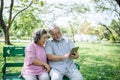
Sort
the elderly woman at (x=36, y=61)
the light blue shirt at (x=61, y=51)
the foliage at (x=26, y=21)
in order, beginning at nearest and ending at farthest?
the elderly woman at (x=36, y=61), the light blue shirt at (x=61, y=51), the foliage at (x=26, y=21)

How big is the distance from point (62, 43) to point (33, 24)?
3068 cm

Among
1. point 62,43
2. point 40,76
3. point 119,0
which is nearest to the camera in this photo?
point 40,76

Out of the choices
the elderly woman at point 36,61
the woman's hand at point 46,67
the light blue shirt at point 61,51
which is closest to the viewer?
the elderly woman at point 36,61

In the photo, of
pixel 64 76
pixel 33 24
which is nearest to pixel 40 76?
pixel 64 76

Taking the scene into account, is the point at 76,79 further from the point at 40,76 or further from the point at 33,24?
the point at 33,24

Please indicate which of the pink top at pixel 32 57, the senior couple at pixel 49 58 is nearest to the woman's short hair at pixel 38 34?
the senior couple at pixel 49 58

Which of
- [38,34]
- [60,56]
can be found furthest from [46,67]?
[38,34]

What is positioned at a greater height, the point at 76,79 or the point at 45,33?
the point at 45,33

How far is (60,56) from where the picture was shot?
540 centimetres

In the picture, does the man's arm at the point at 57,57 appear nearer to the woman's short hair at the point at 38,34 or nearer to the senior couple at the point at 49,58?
the senior couple at the point at 49,58

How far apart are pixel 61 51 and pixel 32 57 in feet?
2.02

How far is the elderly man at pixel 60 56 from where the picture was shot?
5359 mm

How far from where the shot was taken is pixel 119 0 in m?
8.77

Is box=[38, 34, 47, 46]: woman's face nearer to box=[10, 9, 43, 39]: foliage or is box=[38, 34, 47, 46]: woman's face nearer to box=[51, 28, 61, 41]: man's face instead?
box=[51, 28, 61, 41]: man's face
